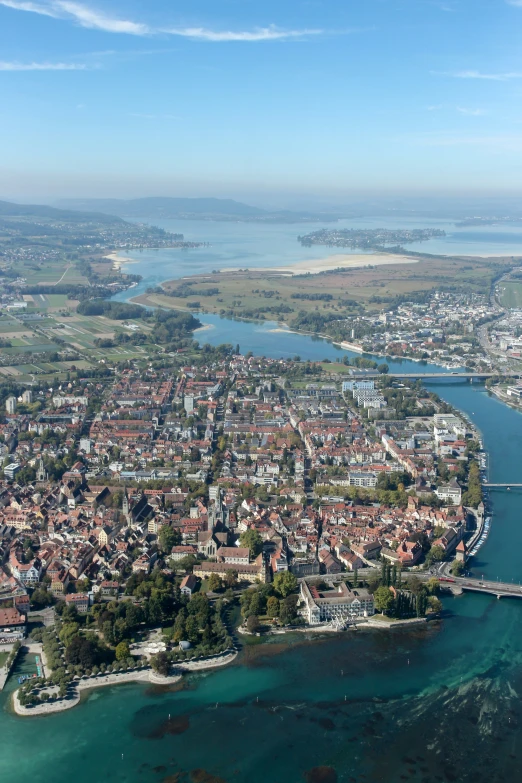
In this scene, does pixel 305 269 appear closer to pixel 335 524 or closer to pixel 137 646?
pixel 335 524

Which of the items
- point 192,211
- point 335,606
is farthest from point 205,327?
point 192,211

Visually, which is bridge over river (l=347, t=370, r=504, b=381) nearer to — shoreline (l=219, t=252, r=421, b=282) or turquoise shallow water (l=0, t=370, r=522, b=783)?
turquoise shallow water (l=0, t=370, r=522, b=783)

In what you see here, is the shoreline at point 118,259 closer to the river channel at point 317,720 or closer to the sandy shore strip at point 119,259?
the sandy shore strip at point 119,259

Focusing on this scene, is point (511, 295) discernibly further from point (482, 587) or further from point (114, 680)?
point (114, 680)

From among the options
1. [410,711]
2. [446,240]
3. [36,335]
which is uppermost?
[446,240]

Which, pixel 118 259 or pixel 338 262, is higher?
pixel 118 259

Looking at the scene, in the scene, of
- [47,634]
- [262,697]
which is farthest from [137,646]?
[262,697]
